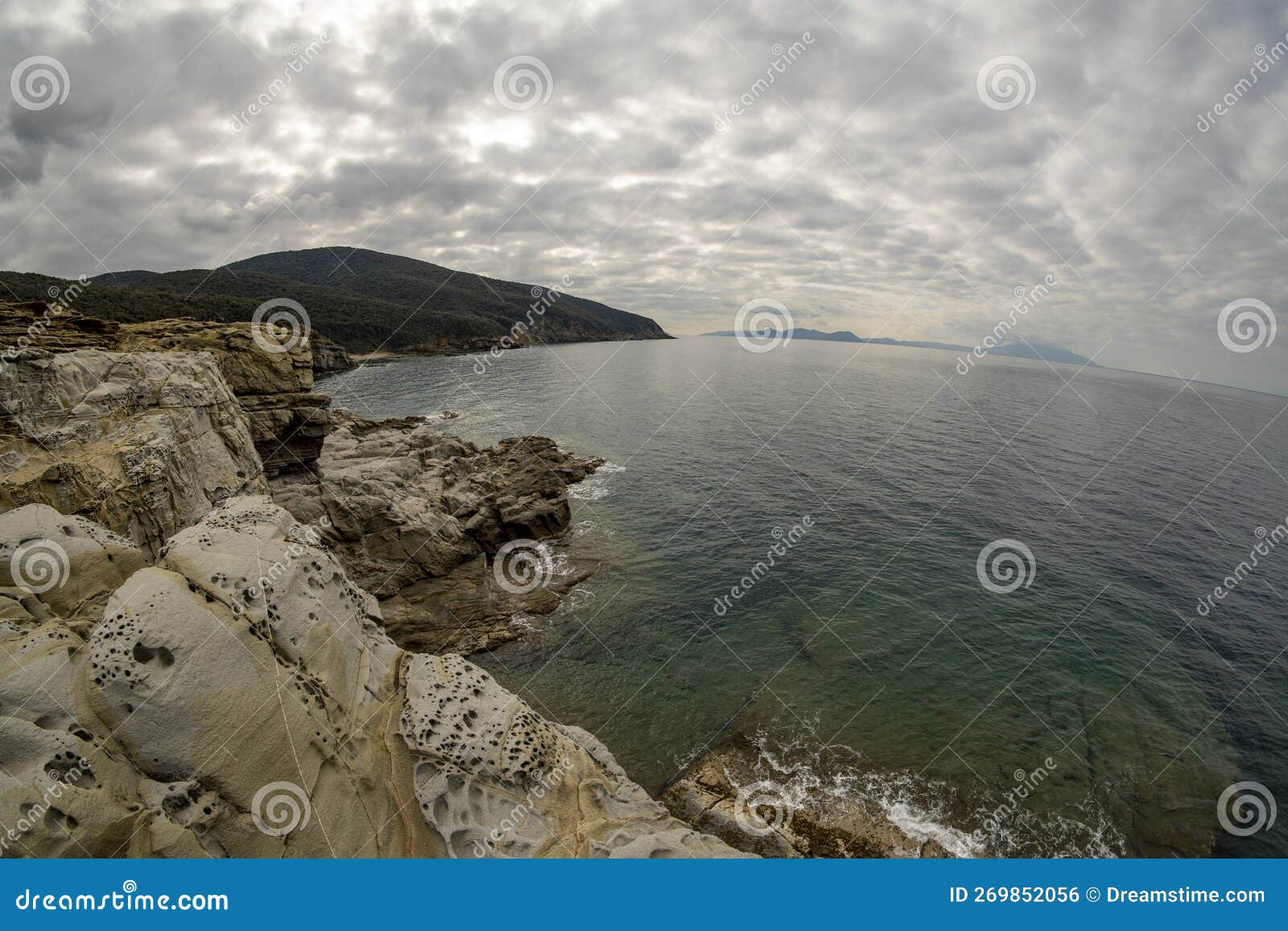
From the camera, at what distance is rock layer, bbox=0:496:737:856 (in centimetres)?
682

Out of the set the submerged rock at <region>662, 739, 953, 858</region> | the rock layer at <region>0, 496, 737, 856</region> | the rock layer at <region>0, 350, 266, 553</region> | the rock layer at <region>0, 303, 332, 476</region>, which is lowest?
the submerged rock at <region>662, 739, 953, 858</region>

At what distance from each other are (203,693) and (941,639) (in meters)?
23.4

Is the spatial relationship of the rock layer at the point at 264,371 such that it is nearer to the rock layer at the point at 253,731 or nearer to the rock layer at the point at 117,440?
the rock layer at the point at 117,440

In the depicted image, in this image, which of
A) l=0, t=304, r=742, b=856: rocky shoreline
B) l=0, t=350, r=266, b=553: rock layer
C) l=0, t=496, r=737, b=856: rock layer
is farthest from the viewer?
l=0, t=350, r=266, b=553: rock layer

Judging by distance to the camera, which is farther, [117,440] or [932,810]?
[117,440]

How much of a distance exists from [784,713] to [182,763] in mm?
15762

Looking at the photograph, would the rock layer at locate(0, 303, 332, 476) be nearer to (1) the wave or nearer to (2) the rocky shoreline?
(2) the rocky shoreline

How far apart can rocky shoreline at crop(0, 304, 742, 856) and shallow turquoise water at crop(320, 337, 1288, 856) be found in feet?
25.4

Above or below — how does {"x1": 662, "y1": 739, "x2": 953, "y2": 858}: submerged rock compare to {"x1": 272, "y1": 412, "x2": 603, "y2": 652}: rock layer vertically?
below

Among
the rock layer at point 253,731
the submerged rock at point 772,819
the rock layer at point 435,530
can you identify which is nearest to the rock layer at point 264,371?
the rock layer at point 435,530

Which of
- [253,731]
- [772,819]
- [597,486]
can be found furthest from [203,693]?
[597,486]

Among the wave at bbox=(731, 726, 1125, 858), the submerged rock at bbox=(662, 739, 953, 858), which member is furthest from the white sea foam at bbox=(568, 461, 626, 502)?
the wave at bbox=(731, 726, 1125, 858)

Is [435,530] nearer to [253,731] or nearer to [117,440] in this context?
[117,440]

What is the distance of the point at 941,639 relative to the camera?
21391 millimetres
